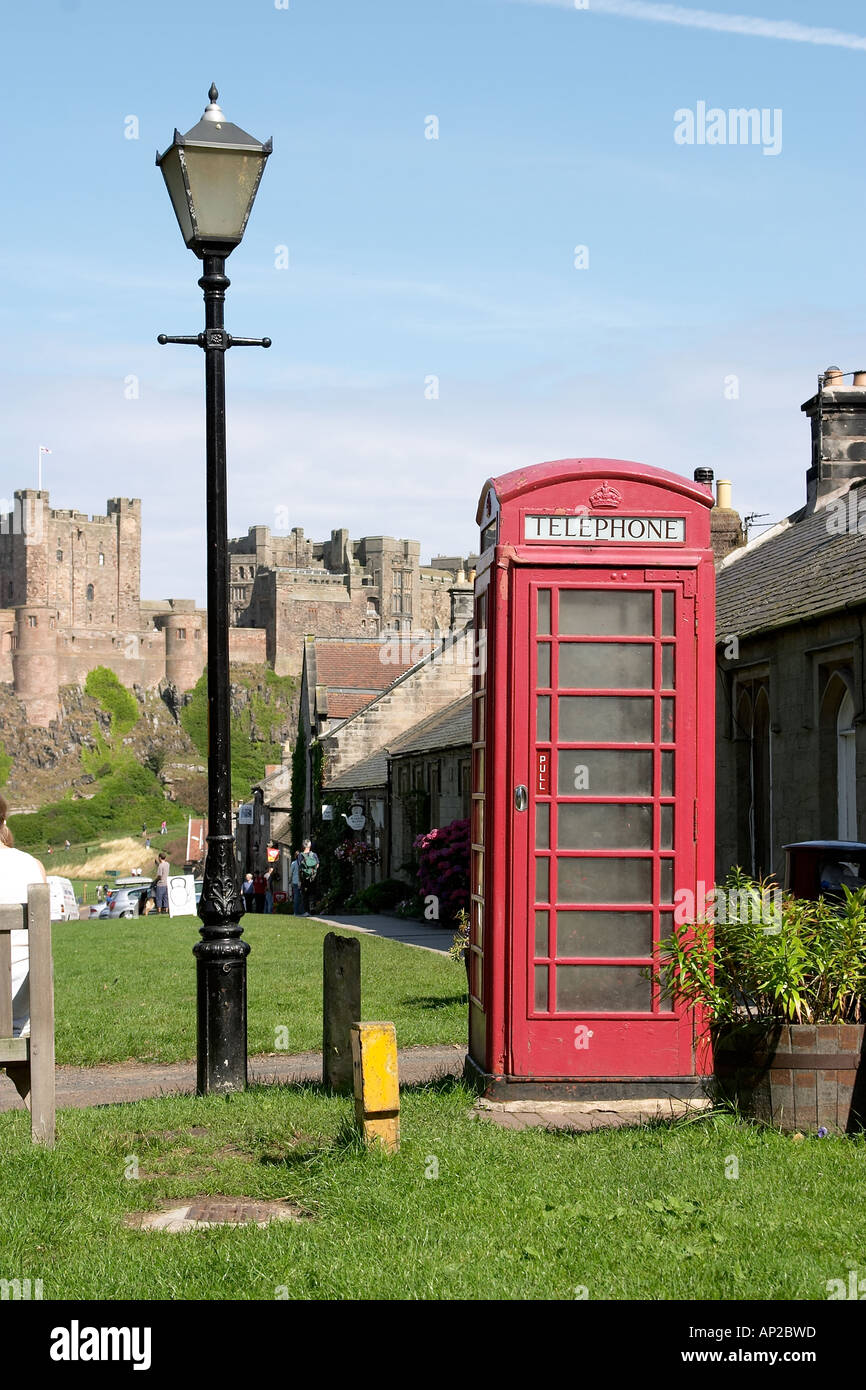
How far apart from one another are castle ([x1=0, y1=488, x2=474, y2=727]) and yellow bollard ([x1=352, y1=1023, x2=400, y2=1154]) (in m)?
119

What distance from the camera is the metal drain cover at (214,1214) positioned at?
5.70 metres

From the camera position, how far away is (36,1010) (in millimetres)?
6828

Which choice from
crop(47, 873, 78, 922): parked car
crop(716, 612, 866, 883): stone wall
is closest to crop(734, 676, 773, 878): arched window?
crop(716, 612, 866, 883): stone wall

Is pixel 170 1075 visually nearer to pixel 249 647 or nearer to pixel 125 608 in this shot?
pixel 249 647

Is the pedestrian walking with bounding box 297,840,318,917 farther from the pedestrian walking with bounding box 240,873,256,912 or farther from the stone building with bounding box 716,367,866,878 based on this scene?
the stone building with bounding box 716,367,866,878

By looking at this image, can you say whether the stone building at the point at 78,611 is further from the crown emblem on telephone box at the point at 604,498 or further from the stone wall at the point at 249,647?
the crown emblem on telephone box at the point at 604,498

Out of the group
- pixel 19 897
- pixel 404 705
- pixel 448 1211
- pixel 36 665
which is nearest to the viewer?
pixel 448 1211

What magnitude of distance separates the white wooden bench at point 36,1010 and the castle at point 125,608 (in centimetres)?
11775

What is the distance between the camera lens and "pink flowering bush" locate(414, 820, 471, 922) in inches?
965

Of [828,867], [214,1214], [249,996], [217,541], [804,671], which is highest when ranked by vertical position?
[217,541]

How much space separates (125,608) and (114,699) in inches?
389

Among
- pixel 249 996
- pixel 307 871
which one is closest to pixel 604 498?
pixel 249 996
